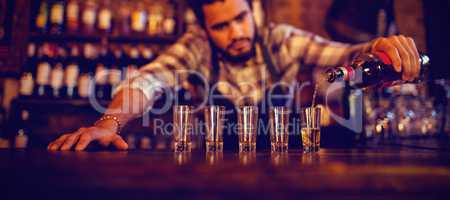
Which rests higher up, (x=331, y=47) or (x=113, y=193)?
(x=331, y=47)

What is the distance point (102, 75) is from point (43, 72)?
1.36ft

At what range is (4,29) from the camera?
2871mm

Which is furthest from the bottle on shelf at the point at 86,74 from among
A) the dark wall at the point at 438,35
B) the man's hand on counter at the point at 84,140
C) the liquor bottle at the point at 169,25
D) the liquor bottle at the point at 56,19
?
the dark wall at the point at 438,35

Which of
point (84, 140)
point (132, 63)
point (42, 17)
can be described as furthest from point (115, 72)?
point (84, 140)

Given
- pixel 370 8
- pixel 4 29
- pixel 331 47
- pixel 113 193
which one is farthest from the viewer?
pixel 370 8

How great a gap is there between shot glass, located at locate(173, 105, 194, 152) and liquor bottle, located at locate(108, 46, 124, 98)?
1.86 meters

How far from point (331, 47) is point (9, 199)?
2.10 meters

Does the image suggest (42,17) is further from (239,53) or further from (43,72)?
(239,53)

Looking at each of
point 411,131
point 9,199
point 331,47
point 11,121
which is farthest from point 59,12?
point 9,199

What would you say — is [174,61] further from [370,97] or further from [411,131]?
[411,131]

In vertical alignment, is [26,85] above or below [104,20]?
below

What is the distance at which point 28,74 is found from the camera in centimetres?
287

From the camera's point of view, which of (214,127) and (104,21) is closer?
(214,127)

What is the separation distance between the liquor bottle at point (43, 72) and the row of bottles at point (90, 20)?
0.48ft
